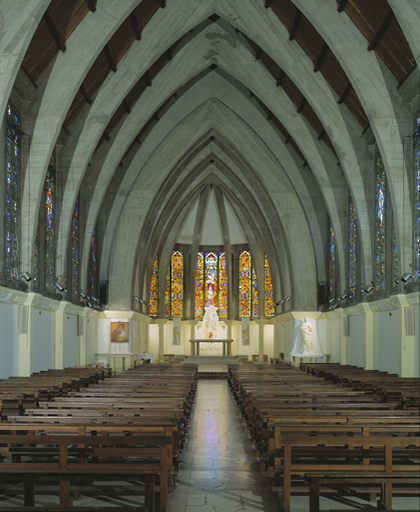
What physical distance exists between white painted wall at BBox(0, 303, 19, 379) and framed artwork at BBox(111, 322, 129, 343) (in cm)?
1270

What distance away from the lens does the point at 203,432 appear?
13430mm

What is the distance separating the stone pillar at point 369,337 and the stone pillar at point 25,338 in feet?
37.2

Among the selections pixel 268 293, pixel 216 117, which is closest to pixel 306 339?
pixel 216 117

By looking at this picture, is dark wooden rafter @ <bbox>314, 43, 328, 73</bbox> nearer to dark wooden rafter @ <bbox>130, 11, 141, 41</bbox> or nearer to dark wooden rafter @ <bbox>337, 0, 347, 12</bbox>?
dark wooden rafter @ <bbox>337, 0, 347, 12</bbox>

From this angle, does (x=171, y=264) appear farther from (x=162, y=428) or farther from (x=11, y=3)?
(x=162, y=428)

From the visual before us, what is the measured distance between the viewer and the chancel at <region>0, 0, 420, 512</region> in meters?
14.4

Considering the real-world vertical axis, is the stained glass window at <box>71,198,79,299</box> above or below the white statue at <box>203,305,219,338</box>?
above

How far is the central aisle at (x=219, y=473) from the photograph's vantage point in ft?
24.1

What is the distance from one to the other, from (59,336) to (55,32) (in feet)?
34.9

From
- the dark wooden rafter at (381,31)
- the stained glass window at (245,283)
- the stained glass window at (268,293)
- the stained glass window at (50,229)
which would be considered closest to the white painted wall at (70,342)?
the stained glass window at (50,229)

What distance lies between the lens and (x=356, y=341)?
25.8 metres

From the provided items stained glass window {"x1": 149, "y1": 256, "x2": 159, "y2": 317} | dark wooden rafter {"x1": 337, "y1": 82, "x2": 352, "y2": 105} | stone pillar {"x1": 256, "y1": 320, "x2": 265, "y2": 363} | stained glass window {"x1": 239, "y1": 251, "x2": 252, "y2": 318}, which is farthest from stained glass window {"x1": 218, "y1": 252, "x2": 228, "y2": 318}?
dark wooden rafter {"x1": 337, "y1": 82, "x2": 352, "y2": 105}

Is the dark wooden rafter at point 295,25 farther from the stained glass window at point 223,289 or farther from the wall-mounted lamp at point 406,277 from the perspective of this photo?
the stained glass window at point 223,289

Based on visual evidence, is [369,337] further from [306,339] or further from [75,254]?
[75,254]
